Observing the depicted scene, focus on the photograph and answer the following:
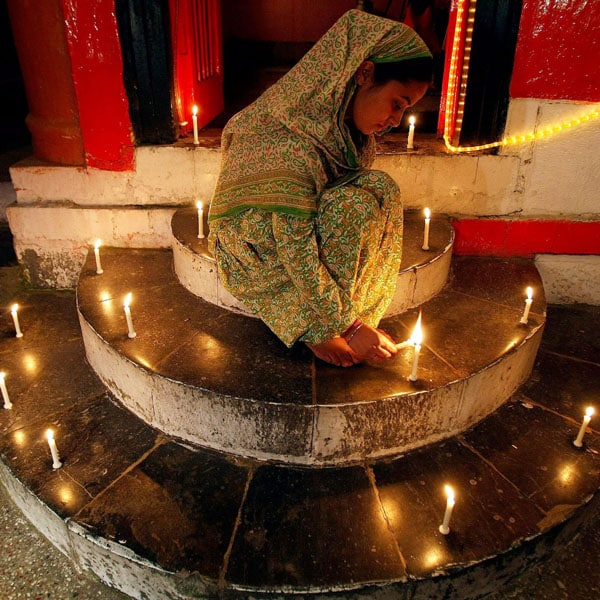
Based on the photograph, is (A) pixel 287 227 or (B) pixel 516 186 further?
(B) pixel 516 186

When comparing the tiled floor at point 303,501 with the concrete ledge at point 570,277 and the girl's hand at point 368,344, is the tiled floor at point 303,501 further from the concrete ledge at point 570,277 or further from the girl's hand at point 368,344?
the concrete ledge at point 570,277

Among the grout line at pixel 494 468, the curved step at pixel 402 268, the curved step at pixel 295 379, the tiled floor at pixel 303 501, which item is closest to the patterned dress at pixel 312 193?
the curved step at pixel 295 379

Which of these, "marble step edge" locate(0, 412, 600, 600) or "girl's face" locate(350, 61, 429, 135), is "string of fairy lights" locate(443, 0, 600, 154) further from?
"marble step edge" locate(0, 412, 600, 600)

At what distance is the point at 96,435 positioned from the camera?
115 inches

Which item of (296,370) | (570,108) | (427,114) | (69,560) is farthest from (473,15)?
(69,560)

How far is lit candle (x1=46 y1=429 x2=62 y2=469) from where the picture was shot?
262 centimetres

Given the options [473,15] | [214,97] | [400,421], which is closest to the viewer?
[400,421]

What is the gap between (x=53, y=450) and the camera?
8.74 feet

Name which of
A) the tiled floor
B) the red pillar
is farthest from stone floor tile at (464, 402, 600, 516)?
the red pillar

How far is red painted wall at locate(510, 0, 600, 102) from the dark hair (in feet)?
5.44

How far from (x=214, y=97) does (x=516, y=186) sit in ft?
9.66

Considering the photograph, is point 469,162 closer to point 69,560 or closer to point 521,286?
point 521,286

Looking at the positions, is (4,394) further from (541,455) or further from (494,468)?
(541,455)

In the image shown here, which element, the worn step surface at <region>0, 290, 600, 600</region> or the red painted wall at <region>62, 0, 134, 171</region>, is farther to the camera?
the red painted wall at <region>62, 0, 134, 171</region>
